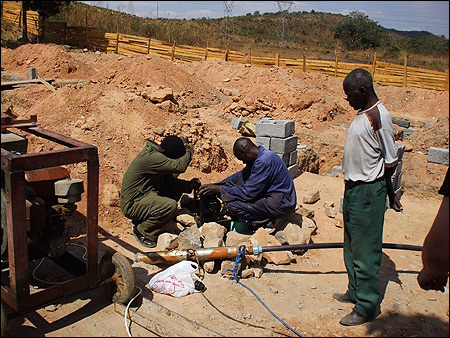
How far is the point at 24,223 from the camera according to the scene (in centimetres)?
325

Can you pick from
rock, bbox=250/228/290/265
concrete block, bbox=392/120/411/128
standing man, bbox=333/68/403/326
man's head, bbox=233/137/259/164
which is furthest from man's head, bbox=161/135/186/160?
concrete block, bbox=392/120/411/128

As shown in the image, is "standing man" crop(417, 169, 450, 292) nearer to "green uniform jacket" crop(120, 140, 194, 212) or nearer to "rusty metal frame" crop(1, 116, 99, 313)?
"rusty metal frame" crop(1, 116, 99, 313)

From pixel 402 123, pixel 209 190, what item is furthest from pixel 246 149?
pixel 402 123

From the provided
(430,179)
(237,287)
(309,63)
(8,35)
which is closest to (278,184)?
(237,287)

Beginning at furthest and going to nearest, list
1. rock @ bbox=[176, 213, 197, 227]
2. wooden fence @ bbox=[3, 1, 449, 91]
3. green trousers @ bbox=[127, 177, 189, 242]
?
wooden fence @ bbox=[3, 1, 449, 91] < rock @ bbox=[176, 213, 197, 227] < green trousers @ bbox=[127, 177, 189, 242]

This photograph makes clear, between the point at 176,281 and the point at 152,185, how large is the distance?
154 cm

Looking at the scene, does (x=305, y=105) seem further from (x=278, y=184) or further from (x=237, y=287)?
(x=237, y=287)

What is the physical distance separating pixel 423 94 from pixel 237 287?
56.1 ft

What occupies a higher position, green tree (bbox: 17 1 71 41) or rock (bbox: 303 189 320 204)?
green tree (bbox: 17 1 71 41)

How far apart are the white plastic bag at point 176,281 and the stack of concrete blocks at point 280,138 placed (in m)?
3.42

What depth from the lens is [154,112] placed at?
8047 mm

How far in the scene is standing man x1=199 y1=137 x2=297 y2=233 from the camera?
206 inches

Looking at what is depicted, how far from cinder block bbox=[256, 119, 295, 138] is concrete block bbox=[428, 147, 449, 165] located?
444cm

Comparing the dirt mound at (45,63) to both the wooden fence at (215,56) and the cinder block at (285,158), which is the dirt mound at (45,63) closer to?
the wooden fence at (215,56)
